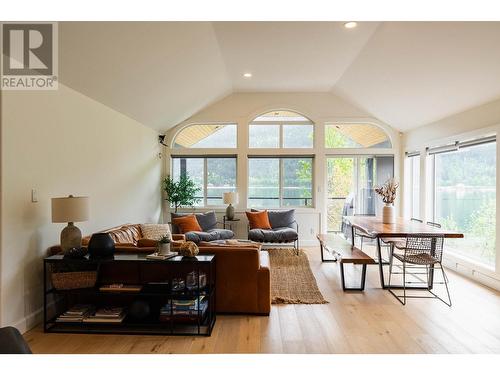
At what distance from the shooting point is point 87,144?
3869mm

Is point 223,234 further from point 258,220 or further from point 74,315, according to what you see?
point 74,315

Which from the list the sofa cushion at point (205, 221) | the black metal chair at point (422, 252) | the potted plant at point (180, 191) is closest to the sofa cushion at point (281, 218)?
the sofa cushion at point (205, 221)

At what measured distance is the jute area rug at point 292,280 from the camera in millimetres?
3638

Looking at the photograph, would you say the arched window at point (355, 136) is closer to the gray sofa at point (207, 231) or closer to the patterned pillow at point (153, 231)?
the gray sofa at point (207, 231)

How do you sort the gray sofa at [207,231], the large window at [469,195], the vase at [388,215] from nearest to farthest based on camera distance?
the large window at [469,195]
the vase at [388,215]
the gray sofa at [207,231]

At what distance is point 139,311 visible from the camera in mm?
2893

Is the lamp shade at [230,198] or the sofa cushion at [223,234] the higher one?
the lamp shade at [230,198]

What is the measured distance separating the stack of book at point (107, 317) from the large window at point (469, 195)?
4.77 m

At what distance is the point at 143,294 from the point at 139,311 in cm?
20

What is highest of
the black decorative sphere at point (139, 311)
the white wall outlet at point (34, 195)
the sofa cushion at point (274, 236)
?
the white wall outlet at point (34, 195)

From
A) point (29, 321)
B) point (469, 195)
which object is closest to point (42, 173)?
point (29, 321)
